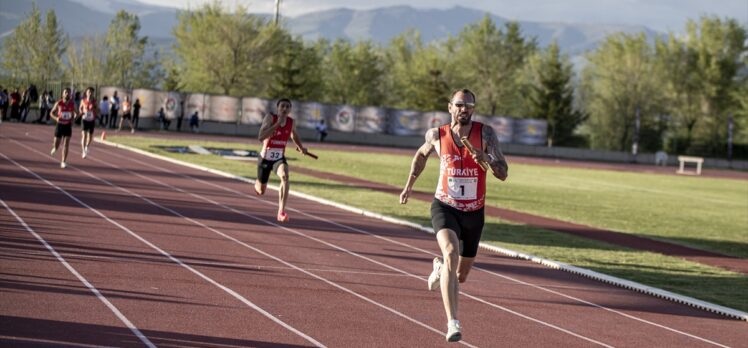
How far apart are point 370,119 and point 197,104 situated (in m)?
12.3

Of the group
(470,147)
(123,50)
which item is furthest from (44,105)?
(470,147)

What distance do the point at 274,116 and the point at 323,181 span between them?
13.2m

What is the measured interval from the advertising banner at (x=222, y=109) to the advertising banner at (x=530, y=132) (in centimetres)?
2078

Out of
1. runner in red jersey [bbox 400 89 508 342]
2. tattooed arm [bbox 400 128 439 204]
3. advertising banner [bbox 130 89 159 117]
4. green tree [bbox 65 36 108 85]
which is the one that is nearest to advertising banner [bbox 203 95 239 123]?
advertising banner [bbox 130 89 159 117]

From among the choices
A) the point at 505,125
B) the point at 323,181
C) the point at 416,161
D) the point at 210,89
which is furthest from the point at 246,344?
the point at 210,89

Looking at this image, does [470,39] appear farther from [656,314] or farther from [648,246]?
[656,314]

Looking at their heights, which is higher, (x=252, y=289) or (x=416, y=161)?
(x=416, y=161)

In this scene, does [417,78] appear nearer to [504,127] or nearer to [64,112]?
[504,127]

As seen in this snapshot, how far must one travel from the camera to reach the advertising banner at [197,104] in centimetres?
6166

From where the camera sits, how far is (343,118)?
67312 millimetres

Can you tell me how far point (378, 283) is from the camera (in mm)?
12156

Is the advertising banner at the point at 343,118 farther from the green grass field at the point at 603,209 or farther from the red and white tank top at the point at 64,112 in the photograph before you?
the red and white tank top at the point at 64,112

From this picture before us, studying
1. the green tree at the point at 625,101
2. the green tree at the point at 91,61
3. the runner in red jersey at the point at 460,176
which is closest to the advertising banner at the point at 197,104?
the green tree at the point at 91,61

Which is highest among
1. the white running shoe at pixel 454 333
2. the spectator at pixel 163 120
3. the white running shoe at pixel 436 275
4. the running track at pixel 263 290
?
the spectator at pixel 163 120
